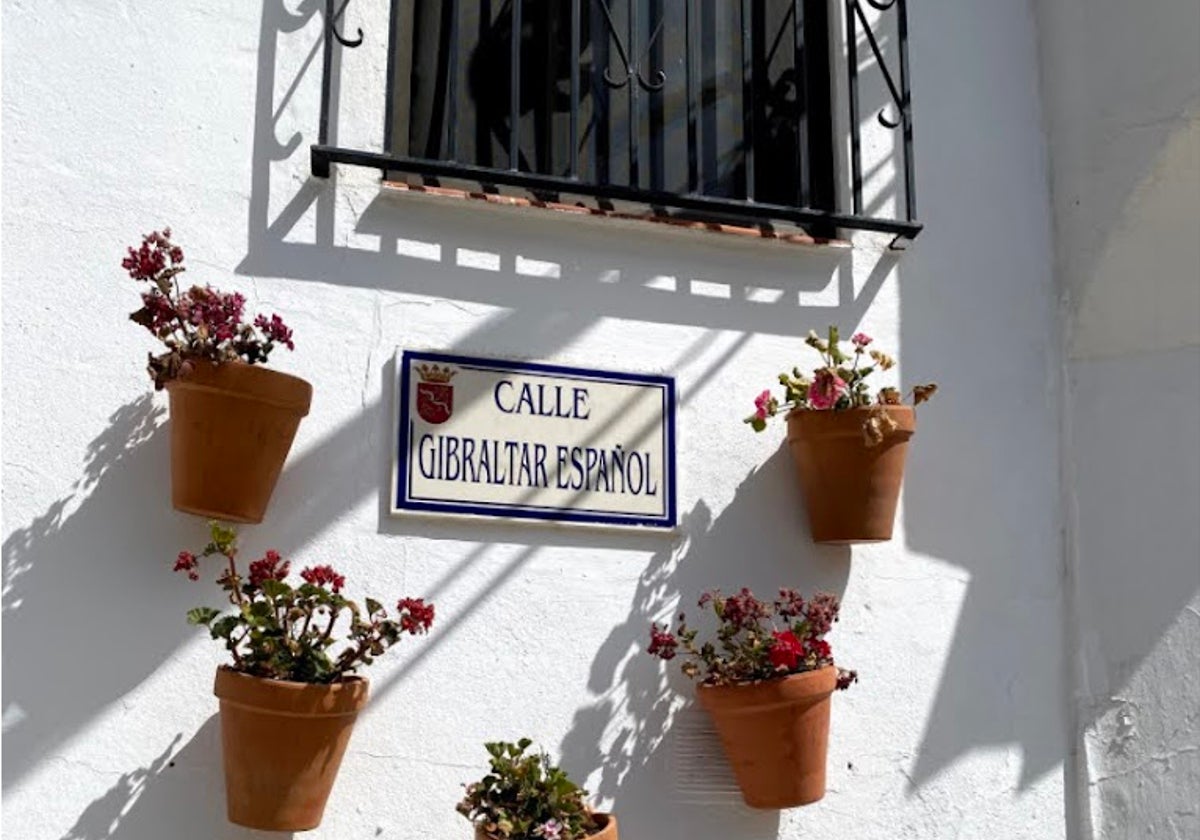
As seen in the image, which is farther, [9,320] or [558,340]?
[558,340]

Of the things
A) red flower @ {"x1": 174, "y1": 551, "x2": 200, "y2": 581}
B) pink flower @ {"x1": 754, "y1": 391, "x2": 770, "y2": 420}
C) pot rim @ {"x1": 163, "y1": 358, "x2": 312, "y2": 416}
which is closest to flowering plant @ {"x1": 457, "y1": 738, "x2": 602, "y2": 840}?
red flower @ {"x1": 174, "y1": 551, "x2": 200, "y2": 581}

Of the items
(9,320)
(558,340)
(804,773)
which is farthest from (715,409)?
(9,320)

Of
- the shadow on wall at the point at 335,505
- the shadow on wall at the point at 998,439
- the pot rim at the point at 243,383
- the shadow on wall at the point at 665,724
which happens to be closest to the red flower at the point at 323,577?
the shadow on wall at the point at 335,505

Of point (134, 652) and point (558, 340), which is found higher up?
point (558, 340)

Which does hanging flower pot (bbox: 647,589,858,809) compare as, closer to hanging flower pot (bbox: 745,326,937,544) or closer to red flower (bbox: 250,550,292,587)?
hanging flower pot (bbox: 745,326,937,544)

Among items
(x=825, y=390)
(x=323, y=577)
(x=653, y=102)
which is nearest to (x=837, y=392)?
(x=825, y=390)

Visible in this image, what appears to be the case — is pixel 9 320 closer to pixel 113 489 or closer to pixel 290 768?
pixel 113 489

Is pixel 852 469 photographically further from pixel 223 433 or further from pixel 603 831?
pixel 223 433

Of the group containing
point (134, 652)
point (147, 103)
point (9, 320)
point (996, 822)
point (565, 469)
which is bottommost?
point (996, 822)

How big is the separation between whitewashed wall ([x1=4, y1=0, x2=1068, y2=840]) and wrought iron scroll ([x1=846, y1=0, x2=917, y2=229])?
7cm

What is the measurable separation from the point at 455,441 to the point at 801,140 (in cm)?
128

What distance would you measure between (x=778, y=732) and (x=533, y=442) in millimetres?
777

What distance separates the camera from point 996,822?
3.07m

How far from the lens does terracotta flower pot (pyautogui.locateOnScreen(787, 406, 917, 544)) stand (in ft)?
9.64
